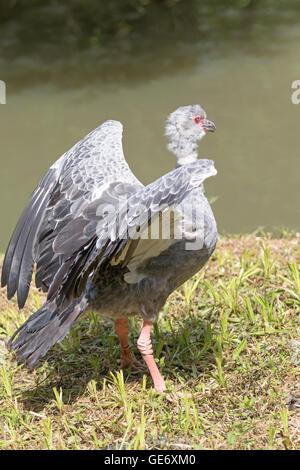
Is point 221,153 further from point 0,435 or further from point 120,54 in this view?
point 0,435

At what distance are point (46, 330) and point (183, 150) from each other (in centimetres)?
106

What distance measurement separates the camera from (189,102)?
25.5 feet

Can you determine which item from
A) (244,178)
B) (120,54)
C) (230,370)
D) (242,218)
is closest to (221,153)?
(244,178)

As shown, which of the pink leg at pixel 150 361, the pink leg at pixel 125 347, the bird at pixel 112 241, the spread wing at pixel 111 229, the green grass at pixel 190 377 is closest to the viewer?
the spread wing at pixel 111 229

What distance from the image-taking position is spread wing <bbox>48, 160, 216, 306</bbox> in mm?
2666

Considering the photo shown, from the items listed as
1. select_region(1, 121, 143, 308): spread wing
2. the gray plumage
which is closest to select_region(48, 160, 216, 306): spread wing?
the gray plumage

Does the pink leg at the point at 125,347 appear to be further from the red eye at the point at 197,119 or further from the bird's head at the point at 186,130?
the red eye at the point at 197,119

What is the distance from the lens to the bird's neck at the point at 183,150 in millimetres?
3307

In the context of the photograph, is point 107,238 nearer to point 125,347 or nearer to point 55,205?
point 55,205

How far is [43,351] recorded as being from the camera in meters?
3.01

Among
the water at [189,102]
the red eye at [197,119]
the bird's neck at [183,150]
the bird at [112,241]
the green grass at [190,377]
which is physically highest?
the water at [189,102]

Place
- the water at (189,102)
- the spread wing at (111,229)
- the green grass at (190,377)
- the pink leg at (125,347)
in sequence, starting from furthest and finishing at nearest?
the water at (189,102), the pink leg at (125,347), the green grass at (190,377), the spread wing at (111,229)

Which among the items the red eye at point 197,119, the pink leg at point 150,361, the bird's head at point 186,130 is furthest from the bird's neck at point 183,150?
the pink leg at point 150,361

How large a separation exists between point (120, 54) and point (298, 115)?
9.94ft
